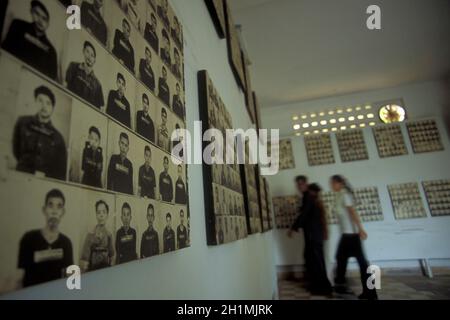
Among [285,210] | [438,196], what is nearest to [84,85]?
[285,210]

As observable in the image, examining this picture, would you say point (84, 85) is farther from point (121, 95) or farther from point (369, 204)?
point (369, 204)

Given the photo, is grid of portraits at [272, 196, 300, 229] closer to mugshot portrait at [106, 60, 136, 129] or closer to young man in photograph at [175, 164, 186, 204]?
young man in photograph at [175, 164, 186, 204]

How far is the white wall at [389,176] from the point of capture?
12.0 feet

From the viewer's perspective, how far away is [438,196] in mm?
3660

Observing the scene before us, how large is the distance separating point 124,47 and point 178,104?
0.22 meters

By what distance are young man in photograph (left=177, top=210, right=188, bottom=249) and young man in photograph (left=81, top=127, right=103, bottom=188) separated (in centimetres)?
26

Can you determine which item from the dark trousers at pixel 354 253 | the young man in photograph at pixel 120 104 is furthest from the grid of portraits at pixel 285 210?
the young man in photograph at pixel 120 104

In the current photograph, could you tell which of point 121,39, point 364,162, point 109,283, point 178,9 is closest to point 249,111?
point 178,9

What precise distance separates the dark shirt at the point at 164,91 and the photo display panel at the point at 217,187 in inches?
10.9

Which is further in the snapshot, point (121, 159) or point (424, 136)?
point (424, 136)

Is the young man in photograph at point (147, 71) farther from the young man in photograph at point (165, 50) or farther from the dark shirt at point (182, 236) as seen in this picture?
the dark shirt at point (182, 236)
